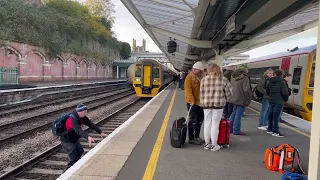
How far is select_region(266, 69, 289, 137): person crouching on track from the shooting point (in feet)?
23.3

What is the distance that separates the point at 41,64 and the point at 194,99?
1302 inches

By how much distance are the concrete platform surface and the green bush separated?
27218 mm

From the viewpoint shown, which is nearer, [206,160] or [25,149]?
[206,160]

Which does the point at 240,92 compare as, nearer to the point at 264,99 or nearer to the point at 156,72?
the point at 264,99

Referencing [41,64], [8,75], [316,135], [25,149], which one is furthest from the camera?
[41,64]

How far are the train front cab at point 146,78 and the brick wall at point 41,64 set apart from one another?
14.2 metres

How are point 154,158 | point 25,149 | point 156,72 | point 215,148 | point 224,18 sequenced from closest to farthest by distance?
point 154,158, point 215,148, point 25,149, point 224,18, point 156,72

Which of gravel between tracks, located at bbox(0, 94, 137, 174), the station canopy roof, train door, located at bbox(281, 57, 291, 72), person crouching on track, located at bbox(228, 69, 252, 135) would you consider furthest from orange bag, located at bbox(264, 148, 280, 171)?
train door, located at bbox(281, 57, 291, 72)

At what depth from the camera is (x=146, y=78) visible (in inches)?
890

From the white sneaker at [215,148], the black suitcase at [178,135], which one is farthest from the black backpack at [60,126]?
the white sneaker at [215,148]

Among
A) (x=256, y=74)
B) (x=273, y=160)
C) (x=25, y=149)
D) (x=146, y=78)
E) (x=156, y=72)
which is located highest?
(x=256, y=74)

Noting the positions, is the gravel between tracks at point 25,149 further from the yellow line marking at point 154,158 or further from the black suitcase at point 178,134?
the black suitcase at point 178,134

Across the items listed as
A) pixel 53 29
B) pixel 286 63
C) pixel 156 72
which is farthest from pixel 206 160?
pixel 53 29

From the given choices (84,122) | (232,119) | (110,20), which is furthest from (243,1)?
(110,20)
